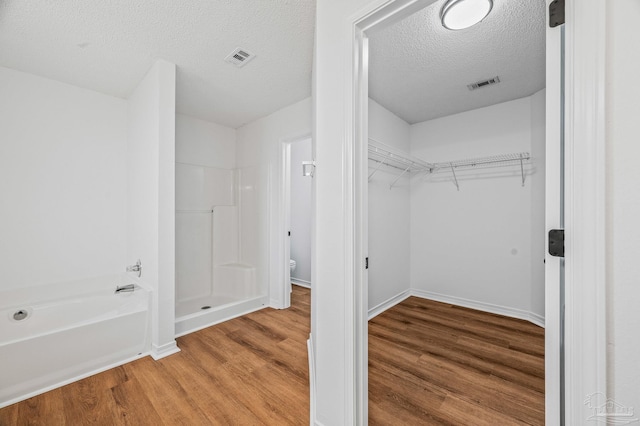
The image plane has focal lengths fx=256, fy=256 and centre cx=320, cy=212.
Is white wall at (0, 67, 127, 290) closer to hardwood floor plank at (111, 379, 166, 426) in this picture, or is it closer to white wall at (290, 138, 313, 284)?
hardwood floor plank at (111, 379, 166, 426)

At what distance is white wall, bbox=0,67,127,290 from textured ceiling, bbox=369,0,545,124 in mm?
2935

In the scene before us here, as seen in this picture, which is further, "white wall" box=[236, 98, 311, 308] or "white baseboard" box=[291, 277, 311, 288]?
"white baseboard" box=[291, 277, 311, 288]

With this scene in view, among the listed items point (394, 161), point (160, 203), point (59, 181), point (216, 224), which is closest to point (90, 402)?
Result: point (160, 203)

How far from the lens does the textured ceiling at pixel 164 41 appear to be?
1.65m

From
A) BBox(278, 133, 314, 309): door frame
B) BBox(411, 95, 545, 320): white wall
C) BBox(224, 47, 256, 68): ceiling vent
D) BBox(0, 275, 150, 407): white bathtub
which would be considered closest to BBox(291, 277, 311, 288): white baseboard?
BBox(278, 133, 314, 309): door frame

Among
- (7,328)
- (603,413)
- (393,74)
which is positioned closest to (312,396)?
(603,413)

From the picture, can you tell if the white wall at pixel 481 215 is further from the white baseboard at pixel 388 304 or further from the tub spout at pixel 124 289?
the tub spout at pixel 124 289

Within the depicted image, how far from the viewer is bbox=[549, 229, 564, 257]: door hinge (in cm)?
72

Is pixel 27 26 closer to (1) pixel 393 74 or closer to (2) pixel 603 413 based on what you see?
(1) pixel 393 74

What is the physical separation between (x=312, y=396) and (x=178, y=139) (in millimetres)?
3231

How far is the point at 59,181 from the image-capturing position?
2.54m

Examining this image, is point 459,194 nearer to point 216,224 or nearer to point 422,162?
point 422,162

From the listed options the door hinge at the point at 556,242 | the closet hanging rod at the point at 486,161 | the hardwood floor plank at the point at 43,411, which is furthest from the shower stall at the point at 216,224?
the door hinge at the point at 556,242

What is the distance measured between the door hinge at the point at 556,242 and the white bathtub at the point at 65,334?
271 centimetres
